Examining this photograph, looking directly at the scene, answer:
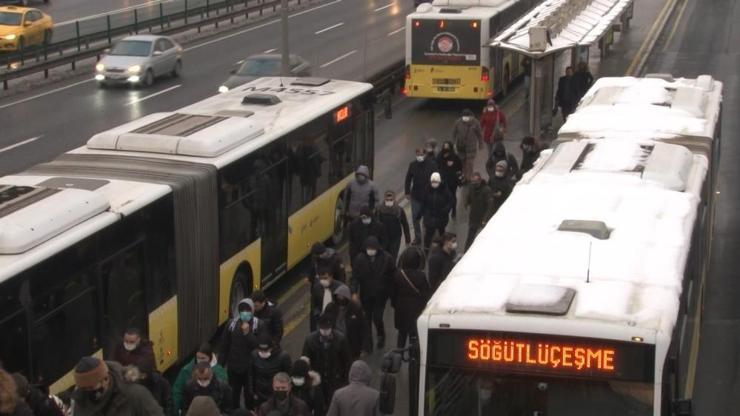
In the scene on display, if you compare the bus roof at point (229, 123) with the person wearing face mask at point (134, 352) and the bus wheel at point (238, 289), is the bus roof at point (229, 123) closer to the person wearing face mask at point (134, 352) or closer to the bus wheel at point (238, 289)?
the bus wheel at point (238, 289)


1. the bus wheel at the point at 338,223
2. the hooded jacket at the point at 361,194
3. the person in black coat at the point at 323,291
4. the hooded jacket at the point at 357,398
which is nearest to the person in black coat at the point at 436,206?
the hooded jacket at the point at 361,194

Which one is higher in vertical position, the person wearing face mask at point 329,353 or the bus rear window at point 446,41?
the person wearing face mask at point 329,353

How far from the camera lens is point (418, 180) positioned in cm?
2052

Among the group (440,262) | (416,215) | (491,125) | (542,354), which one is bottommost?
(416,215)

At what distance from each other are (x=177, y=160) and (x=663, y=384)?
8183mm

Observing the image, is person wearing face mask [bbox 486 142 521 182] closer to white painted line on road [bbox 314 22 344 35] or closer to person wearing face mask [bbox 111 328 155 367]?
person wearing face mask [bbox 111 328 155 367]

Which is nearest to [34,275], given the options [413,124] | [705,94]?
[705,94]

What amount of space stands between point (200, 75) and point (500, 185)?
23382 mm

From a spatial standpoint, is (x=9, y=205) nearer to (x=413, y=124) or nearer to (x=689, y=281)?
(x=689, y=281)

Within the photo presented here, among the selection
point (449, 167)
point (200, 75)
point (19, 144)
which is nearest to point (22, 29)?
point (200, 75)

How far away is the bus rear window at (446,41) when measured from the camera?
3364 centimetres

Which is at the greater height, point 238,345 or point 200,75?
point 238,345

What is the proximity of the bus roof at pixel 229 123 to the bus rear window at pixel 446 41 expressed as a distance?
11077 millimetres

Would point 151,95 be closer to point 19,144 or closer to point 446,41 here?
point 19,144
